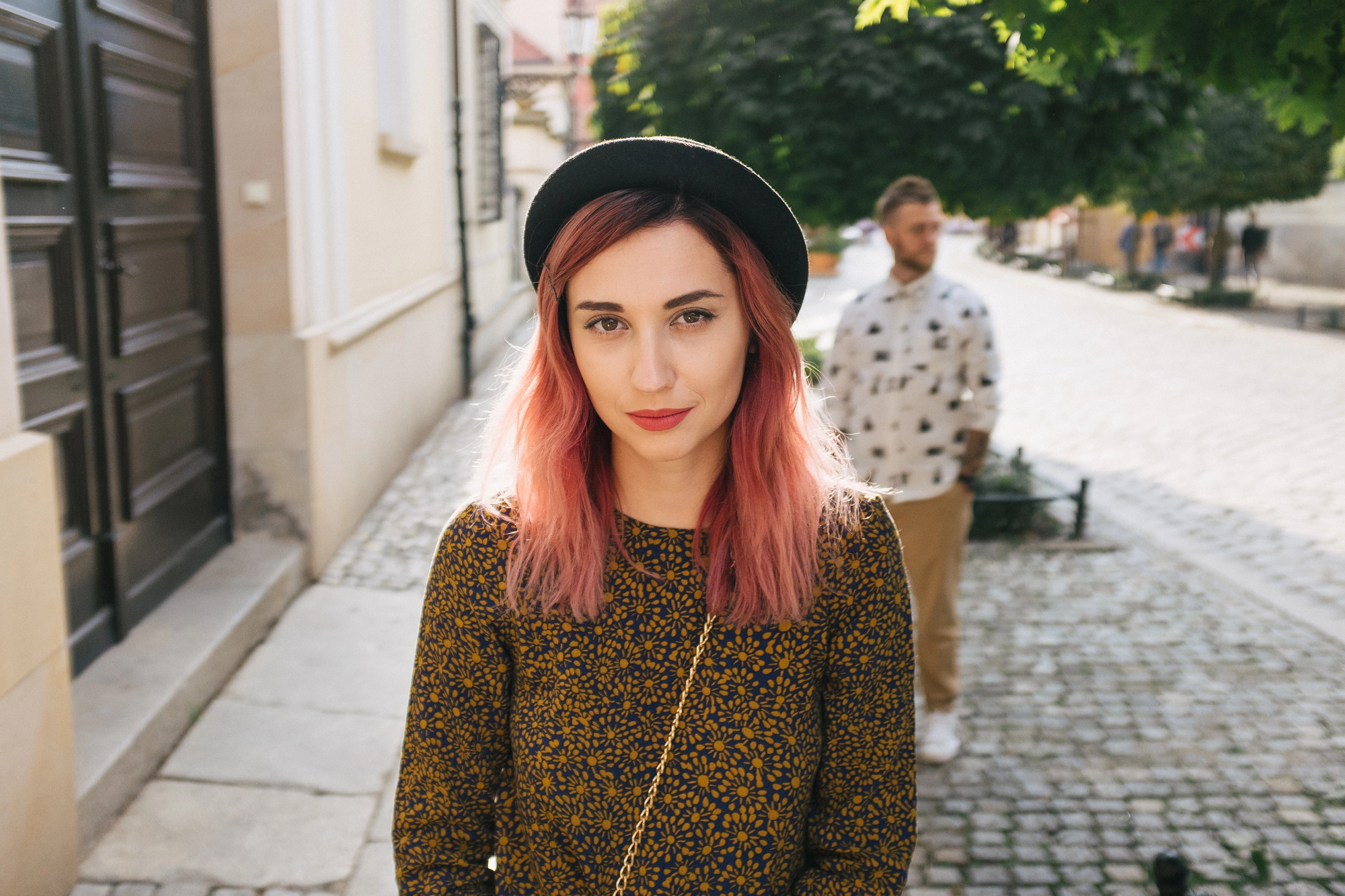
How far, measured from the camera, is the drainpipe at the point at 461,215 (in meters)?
11.1

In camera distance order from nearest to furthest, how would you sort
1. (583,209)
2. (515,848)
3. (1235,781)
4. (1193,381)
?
(583,209) < (515,848) < (1235,781) < (1193,381)

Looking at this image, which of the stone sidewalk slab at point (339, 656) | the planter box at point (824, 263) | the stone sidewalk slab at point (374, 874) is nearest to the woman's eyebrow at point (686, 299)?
the stone sidewalk slab at point (374, 874)

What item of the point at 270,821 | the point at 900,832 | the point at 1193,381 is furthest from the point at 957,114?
the point at 1193,381

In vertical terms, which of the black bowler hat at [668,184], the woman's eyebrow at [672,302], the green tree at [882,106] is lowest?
the woman's eyebrow at [672,302]

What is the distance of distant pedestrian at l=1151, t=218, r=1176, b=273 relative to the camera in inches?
1347

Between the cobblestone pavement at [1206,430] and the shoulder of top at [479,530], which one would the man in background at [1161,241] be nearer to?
the cobblestone pavement at [1206,430]

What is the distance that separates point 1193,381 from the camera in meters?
14.4

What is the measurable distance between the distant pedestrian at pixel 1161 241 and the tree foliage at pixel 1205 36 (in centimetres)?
3376

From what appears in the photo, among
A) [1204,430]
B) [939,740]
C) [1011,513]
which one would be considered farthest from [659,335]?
[1204,430]

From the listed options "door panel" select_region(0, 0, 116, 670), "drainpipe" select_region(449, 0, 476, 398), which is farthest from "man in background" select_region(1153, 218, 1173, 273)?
"door panel" select_region(0, 0, 116, 670)

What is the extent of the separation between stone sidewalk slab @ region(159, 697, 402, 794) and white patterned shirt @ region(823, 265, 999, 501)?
7.25 ft

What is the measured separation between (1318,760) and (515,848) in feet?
13.3

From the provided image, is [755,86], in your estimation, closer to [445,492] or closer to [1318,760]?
[445,492]

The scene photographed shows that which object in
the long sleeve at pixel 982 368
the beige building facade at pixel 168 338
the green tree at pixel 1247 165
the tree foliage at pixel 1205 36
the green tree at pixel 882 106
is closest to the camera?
the tree foliage at pixel 1205 36
